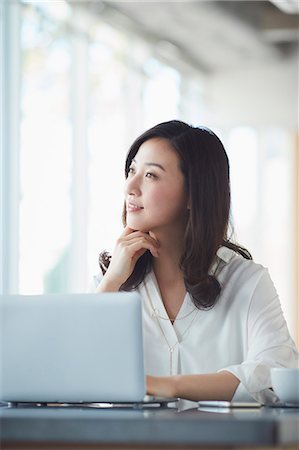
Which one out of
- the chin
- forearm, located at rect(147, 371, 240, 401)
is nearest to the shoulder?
the chin

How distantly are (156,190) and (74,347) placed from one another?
0.91 meters

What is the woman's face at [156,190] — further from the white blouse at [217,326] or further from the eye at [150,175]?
the white blouse at [217,326]

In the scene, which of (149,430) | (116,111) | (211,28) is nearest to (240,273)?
(149,430)

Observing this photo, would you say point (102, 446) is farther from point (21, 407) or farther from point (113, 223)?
point (113, 223)

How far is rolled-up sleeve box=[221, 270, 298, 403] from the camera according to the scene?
245 centimetres

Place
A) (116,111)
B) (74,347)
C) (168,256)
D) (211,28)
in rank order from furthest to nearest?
(211,28) → (116,111) → (168,256) → (74,347)

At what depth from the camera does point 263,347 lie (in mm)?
2609

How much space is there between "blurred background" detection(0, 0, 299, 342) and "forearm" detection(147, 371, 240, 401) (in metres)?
2.55

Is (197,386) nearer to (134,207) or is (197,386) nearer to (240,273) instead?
(240,273)

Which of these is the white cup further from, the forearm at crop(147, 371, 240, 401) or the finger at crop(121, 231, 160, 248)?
the finger at crop(121, 231, 160, 248)

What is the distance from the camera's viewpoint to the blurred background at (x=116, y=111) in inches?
234

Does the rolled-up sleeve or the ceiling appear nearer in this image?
the rolled-up sleeve

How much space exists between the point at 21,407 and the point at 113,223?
5.10 metres

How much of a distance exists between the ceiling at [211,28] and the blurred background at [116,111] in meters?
0.01
